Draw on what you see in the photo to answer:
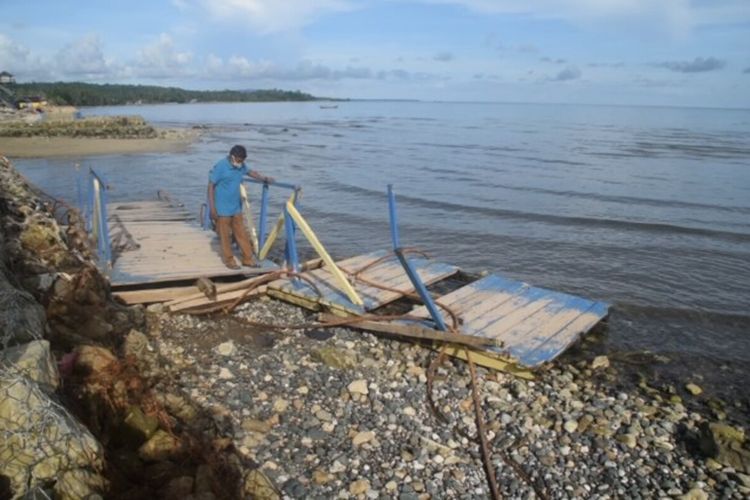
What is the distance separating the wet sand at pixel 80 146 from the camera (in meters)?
37.2

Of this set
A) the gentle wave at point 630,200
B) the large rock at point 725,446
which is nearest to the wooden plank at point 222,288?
the large rock at point 725,446

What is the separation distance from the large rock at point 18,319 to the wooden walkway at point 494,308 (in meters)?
4.15

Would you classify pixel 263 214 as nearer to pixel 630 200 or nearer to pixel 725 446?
pixel 725 446

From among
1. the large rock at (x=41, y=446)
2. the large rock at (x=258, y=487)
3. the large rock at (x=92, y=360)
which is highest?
the large rock at (x=41, y=446)

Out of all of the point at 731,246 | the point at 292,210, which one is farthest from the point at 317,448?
the point at 731,246

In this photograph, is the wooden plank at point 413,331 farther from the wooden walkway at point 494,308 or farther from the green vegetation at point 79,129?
the green vegetation at point 79,129

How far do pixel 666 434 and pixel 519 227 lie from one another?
11919 millimetres

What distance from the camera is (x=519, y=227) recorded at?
17234 mm

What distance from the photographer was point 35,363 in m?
3.69

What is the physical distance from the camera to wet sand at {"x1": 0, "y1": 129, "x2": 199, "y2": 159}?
3719 cm

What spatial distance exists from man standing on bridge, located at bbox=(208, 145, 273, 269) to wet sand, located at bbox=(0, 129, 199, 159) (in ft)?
107

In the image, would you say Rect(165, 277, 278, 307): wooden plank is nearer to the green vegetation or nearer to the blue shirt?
the blue shirt

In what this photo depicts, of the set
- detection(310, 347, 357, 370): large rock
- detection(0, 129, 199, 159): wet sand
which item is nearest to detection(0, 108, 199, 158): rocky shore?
detection(0, 129, 199, 159): wet sand

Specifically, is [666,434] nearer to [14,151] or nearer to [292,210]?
[292,210]
